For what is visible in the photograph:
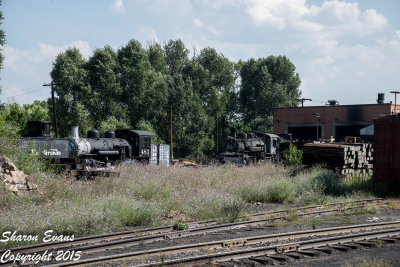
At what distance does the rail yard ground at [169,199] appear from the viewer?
1057cm

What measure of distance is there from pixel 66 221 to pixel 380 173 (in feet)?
45.2

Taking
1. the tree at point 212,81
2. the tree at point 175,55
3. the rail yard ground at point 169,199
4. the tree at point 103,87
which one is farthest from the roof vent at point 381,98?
the rail yard ground at point 169,199

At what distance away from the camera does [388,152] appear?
19.1 m

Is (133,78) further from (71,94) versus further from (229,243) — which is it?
(229,243)

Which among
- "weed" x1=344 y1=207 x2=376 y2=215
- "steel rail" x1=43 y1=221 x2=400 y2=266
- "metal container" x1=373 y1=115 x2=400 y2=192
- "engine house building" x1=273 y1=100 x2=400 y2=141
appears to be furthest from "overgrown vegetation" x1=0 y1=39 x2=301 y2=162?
"steel rail" x1=43 y1=221 x2=400 y2=266

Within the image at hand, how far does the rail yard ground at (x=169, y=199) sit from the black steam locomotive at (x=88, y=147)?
13.5 ft

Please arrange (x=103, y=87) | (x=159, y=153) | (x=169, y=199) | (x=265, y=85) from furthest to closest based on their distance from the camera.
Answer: (x=265, y=85)
(x=103, y=87)
(x=159, y=153)
(x=169, y=199)

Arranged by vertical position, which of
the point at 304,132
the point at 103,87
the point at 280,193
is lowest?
the point at 280,193

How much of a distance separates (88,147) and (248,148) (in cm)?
1475

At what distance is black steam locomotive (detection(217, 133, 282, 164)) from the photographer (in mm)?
33188

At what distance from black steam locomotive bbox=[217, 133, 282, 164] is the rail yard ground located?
11602 millimetres

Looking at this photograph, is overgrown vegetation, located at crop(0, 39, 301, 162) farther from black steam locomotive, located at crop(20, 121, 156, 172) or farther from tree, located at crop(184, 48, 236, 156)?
black steam locomotive, located at crop(20, 121, 156, 172)

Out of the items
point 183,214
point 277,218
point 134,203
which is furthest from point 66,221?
point 277,218

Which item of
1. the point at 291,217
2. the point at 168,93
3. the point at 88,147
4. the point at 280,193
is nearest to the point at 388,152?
the point at 280,193
